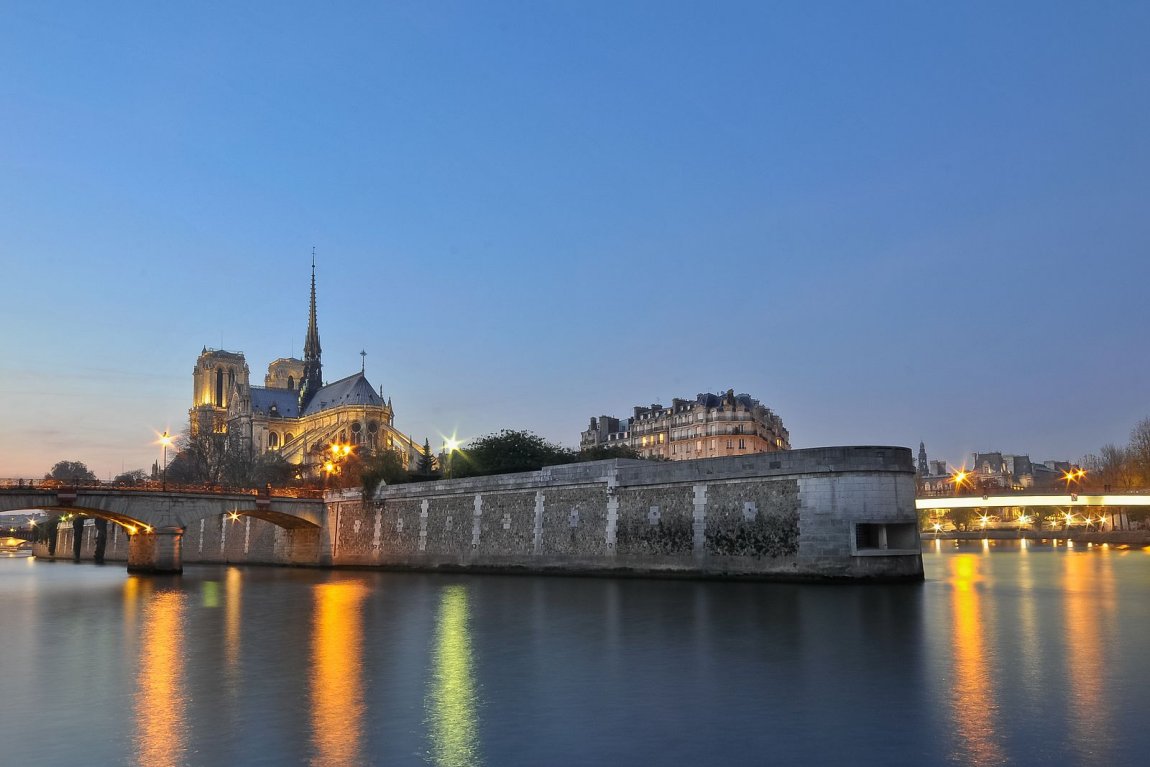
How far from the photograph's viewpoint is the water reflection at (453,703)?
878cm

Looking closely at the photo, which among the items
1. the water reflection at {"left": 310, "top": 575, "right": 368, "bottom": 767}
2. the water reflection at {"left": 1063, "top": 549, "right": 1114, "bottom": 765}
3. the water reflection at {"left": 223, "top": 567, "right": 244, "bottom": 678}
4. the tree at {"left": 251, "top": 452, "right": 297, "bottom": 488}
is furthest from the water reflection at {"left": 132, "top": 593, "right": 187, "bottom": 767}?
the tree at {"left": 251, "top": 452, "right": 297, "bottom": 488}

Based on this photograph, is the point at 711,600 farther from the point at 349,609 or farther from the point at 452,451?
the point at 452,451

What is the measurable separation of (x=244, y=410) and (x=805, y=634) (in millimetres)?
131720

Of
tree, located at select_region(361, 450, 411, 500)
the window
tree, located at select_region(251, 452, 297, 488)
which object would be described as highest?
tree, located at select_region(251, 452, 297, 488)

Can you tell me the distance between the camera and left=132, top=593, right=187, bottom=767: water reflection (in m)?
9.06

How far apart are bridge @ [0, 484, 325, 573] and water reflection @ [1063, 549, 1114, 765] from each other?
1646 inches

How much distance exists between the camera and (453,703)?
1119 centimetres

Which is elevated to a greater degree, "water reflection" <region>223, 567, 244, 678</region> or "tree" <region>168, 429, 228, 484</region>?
"tree" <region>168, 429, 228, 484</region>

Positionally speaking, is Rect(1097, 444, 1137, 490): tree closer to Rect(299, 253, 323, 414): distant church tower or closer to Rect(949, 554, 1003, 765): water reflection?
Rect(949, 554, 1003, 765): water reflection

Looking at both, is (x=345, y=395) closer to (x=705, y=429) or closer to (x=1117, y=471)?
(x=705, y=429)

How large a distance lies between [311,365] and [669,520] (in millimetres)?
122820

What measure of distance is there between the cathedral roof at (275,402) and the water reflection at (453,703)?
129 m

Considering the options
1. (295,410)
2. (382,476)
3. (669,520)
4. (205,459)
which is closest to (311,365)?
(295,410)

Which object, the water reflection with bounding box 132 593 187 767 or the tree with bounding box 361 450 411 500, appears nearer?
the water reflection with bounding box 132 593 187 767
